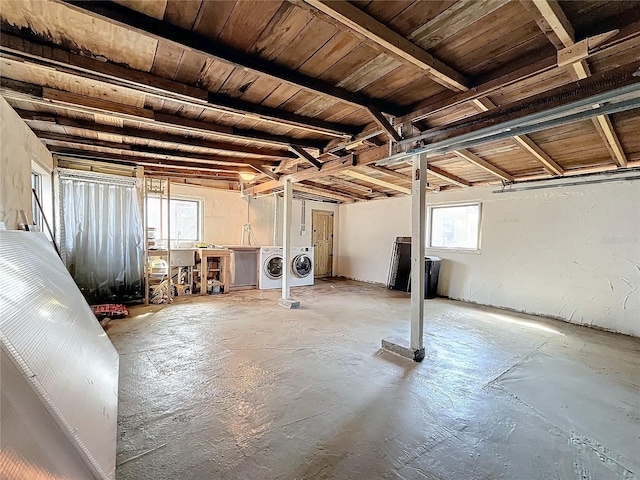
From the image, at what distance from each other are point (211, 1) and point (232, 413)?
2.35 metres

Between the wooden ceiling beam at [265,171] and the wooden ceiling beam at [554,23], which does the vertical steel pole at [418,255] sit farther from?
the wooden ceiling beam at [265,171]

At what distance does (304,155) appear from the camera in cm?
Result: 375

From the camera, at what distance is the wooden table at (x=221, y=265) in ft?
17.7

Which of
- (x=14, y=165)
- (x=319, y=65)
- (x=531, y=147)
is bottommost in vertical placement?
(x=14, y=165)

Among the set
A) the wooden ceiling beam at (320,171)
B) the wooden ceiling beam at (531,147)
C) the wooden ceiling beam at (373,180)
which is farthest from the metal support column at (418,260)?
the wooden ceiling beam at (373,180)

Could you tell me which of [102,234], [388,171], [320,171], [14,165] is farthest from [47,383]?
[388,171]

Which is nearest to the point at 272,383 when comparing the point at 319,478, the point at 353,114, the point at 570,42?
the point at 319,478

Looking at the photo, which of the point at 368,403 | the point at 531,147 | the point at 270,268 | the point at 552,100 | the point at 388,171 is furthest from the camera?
the point at 270,268

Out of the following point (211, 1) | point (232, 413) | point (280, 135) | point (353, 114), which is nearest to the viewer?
point (211, 1)

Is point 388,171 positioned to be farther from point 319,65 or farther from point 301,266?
point 301,266

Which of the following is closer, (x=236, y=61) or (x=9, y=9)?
(x=9, y=9)

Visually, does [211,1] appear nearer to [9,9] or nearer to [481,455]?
[9,9]

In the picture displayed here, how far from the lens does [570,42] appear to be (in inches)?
58.2

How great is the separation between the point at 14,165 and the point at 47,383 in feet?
7.84
